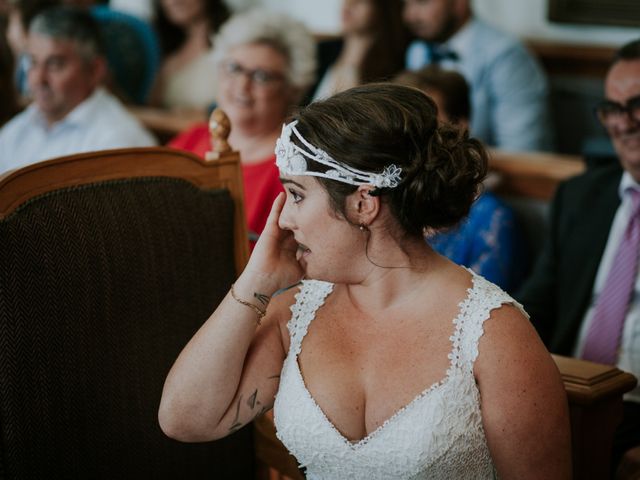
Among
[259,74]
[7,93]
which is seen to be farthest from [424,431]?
[7,93]

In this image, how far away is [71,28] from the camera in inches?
141

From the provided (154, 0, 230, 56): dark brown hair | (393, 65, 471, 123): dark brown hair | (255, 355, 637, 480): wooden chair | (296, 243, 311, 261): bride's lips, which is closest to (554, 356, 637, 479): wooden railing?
(255, 355, 637, 480): wooden chair

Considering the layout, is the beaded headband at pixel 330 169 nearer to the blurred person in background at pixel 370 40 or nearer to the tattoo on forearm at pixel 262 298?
the tattoo on forearm at pixel 262 298

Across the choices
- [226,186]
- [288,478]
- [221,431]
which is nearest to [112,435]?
[221,431]

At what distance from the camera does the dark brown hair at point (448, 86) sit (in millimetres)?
2997

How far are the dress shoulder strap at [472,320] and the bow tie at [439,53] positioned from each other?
8.88 feet

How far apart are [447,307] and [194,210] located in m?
0.61

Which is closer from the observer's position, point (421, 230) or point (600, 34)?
point (421, 230)

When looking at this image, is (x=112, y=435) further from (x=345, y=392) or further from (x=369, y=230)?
(x=369, y=230)

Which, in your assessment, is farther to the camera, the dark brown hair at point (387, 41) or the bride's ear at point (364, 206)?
the dark brown hair at point (387, 41)

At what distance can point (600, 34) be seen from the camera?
450cm

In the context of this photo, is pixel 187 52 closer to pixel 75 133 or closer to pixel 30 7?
pixel 30 7

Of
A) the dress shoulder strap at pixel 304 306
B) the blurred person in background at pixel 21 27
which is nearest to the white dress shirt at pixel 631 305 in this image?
the dress shoulder strap at pixel 304 306

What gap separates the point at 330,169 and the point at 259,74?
5.56 feet
